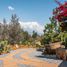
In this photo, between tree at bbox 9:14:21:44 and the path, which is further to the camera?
tree at bbox 9:14:21:44

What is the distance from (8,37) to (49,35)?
2727 centimetres

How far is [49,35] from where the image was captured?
49938mm

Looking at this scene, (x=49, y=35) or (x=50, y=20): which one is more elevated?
(x=50, y=20)

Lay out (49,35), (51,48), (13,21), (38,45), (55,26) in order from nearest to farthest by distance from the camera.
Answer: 1. (51,48)
2. (49,35)
3. (55,26)
4. (38,45)
5. (13,21)

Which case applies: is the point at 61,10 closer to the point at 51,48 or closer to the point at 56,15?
the point at 56,15

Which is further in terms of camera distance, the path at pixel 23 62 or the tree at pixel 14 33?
the tree at pixel 14 33

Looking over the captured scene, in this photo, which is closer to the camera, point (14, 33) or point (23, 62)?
point (23, 62)

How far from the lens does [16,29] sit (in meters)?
76.4

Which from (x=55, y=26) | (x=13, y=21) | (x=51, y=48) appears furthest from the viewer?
(x=13, y=21)

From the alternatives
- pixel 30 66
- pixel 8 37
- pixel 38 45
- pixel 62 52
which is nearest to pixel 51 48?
pixel 62 52

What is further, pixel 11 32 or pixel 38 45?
pixel 11 32

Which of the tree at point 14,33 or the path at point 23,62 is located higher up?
the tree at point 14,33

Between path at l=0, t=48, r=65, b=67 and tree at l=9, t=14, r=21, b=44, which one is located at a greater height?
tree at l=9, t=14, r=21, b=44

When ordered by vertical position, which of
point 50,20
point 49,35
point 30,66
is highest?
point 50,20
